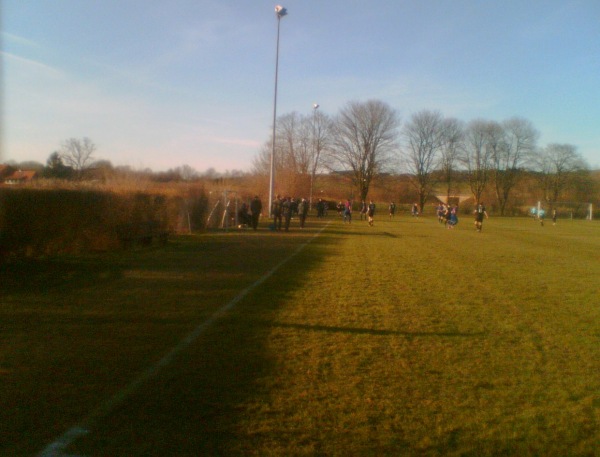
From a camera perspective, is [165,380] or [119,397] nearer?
[119,397]

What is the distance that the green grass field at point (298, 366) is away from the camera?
3.90 m

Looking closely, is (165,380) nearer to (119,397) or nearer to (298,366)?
(119,397)

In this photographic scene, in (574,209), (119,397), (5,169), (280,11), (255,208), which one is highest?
(280,11)

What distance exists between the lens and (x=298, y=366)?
5547 mm

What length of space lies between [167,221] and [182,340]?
601 inches

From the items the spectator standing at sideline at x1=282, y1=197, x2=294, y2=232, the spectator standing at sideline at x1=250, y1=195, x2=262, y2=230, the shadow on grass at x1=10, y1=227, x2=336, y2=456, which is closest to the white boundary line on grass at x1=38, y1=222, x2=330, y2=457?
the shadow on grass at x1=10, y1=227, x2=336, y2=456

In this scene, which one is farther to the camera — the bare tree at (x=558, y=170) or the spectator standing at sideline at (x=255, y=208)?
the bare tree at (x=558, y=170)

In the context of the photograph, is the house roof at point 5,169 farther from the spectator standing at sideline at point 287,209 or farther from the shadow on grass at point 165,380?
the spectator standing at sideline at point 287,209

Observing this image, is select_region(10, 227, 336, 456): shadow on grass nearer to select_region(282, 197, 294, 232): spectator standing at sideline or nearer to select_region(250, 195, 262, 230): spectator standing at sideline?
select_region(250, 195, 262, 230): spectator standing at sideline

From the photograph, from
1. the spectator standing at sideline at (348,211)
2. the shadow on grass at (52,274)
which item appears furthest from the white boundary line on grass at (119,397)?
the spectator standing at sideline at (348,211)

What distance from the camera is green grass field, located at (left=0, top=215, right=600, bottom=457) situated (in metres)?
3.90

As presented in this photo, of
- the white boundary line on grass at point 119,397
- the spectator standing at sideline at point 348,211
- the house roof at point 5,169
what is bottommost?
the white boundary line on grass at point 119,397

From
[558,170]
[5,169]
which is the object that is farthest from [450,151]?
[5,169]

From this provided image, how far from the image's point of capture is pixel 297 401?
15.1ft
